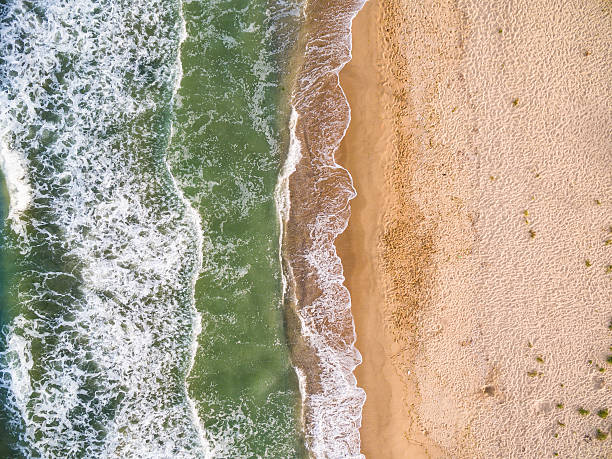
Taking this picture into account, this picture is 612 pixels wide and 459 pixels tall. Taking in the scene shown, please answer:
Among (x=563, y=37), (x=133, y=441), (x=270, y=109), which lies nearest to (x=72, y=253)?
(x=133, y=441)

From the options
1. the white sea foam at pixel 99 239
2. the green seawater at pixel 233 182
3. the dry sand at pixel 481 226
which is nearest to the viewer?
the white sea foam at pixel 99 239

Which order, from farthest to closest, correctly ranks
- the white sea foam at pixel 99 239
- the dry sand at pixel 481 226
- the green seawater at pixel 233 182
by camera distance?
the dry sand at pixel 481 226
the green seawater at pixel 233 182
the white sea foam at pixel 99 239

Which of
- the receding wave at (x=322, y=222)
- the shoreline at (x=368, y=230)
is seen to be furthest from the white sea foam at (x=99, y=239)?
the shoreline at (x=368, y=230)

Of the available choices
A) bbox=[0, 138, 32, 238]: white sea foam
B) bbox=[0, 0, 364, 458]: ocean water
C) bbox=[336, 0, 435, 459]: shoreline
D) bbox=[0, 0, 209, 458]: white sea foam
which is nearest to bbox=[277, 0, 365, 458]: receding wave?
bbox=[0, 0, 364, 458]: ocean water

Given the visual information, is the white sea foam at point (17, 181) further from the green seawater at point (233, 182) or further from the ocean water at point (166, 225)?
the green seawater at point (233, 182)

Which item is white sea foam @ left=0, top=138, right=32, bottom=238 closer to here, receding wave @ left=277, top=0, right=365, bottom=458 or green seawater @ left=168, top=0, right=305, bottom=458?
green seawater @ left=168, top=0, right=305, bottom=458
